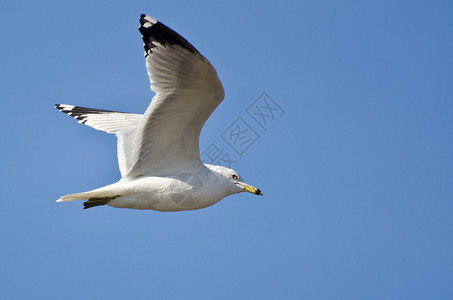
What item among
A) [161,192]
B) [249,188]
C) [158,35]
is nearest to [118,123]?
[161,192]

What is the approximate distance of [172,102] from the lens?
6.43 m

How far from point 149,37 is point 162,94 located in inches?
24.9

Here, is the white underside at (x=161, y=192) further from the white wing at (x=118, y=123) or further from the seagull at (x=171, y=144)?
the white wing at (x=118, y=123)

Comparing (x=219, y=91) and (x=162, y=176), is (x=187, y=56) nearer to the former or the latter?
(x=219, y=91)

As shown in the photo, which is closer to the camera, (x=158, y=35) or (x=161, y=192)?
(x=158, y=35)

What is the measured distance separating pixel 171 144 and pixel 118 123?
6.35 ft

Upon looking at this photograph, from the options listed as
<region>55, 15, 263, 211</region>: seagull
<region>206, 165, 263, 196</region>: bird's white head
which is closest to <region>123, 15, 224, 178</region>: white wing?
<region>55, 15, 263, 211</region>: seagull

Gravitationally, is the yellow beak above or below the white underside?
above

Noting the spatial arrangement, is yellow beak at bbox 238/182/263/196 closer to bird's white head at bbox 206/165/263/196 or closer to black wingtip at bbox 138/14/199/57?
bird's white head at bbox 206/165/263/196

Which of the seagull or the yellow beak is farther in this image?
the yellow beak

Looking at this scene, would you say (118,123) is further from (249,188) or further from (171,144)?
(249,188)

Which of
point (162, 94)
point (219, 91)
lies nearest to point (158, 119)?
point (162, 94)

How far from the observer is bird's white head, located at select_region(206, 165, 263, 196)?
7.40 metres

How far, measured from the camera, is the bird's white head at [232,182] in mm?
7398
